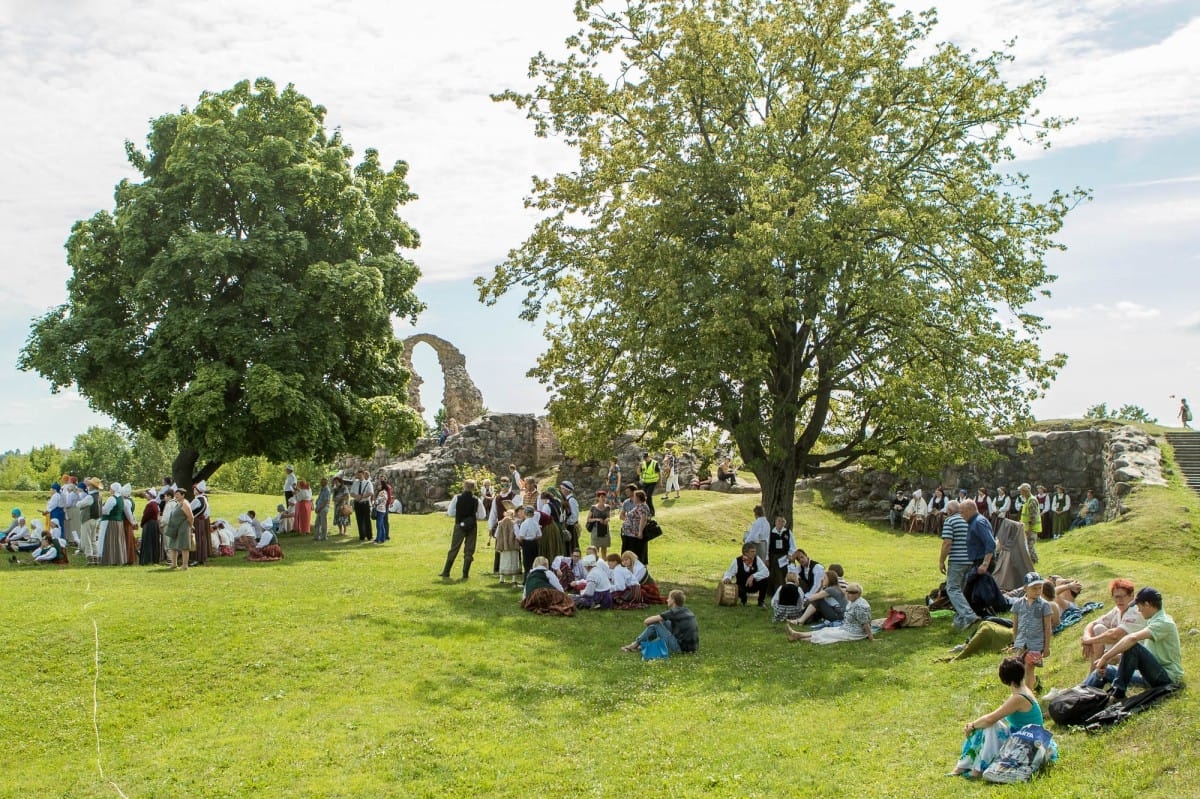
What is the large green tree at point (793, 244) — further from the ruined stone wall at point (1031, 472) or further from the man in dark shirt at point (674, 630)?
the ruined stone wall at point (1031, 472)

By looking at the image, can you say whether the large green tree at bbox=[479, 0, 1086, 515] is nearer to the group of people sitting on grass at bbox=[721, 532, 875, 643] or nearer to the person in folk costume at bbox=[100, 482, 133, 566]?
the group of people sitting on grass at bbox=[721, 532, 875, 643]

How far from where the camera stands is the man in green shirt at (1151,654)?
958 cm

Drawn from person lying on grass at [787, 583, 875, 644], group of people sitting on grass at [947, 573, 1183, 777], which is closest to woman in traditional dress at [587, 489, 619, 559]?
person lying on grass at [787, 583, 875, 644]

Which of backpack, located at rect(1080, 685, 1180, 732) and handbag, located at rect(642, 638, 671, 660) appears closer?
backpack, located at rect(1080, 685, 1180, 732)

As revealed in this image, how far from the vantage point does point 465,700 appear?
1277 centimetres

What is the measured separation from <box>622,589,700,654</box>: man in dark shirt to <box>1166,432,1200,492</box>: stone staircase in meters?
21.4

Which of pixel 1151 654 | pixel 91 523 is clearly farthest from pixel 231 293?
pixel 1151 654

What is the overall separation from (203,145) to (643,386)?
522 inches

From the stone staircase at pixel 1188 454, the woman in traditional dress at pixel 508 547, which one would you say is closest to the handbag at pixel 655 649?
the woman in traditional dress at pixel 508 547

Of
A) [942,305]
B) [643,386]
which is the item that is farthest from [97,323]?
[942,305]

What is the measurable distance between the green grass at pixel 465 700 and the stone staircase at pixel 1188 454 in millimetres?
14908

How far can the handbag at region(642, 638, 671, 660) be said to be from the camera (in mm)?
14688

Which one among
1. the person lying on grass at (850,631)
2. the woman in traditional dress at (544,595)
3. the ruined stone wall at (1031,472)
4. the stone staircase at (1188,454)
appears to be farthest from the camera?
the ruined stone wall at (1031,472)

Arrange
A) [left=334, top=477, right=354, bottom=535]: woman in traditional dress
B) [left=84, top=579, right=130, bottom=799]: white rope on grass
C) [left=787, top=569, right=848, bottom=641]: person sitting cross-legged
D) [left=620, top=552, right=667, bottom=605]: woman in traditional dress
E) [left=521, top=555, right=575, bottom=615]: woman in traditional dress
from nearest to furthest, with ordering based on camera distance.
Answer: [left=84, top=579, right=130, bottom=799]: white rope on grass, [left=787, top=569, right=848, bottom=641]: person sitting cross-legged, [left=521, top=555, right=575, bottom=615]: woman in traditional dress, [left=620, top=552, right=667, bottom=605]: woman in traditional dress, [left=334, top=477, right=354, bottom=535]: woman in traditional dress
